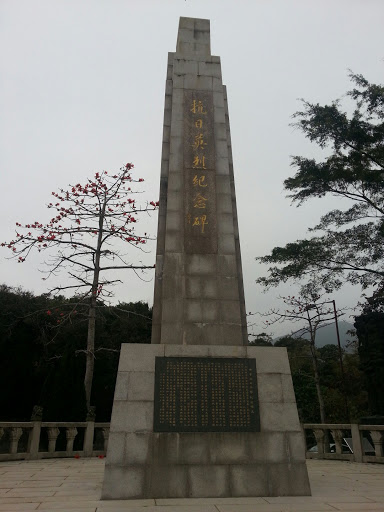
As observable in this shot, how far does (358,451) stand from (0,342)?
14727 millimetres

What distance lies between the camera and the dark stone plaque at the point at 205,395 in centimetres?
523

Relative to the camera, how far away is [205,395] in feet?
17.8

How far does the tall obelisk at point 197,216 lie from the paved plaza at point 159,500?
2287 mm

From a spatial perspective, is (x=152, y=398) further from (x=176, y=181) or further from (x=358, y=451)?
(x=358, y=451)

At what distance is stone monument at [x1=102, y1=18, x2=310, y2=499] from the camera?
4918mm

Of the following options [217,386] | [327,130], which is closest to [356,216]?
[327,130]

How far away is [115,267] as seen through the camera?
40.6 ft

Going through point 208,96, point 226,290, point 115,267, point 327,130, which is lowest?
point 226,290

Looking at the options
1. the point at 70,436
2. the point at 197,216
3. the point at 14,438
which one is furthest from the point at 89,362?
the point at 197,216

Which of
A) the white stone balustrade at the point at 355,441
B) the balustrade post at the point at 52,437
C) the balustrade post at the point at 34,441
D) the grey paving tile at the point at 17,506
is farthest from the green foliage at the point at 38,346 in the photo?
the grey paving tile at the point at 17,506

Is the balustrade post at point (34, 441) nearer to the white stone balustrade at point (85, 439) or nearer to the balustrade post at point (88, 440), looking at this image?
the white stone balustrade at point (85, 439)

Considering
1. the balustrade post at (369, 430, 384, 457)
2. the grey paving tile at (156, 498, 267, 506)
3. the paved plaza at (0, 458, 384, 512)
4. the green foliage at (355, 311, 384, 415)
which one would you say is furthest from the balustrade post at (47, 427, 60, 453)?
the green foliage at (355, 311, 384, 415)

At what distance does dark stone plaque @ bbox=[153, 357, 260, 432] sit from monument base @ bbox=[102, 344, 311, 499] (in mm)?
89

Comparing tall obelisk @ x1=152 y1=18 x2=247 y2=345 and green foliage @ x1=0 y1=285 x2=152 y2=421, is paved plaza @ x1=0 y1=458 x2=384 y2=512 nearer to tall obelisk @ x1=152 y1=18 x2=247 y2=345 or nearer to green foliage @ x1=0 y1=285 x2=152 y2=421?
tall obelisk @ x1=152 y1=18 x2=247 y2=345
